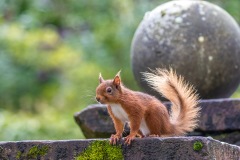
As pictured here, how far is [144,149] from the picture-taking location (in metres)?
4.06

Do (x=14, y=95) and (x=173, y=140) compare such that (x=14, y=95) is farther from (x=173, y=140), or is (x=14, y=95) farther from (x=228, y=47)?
(x=173, y=140)

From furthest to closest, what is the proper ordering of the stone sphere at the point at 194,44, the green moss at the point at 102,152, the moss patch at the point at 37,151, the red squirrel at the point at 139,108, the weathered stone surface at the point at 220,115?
the stone sphere at the point at 194,44 < the weathered stone surface at the point at 220,115 < the red squirrel at the point at 139,108 < the moss patch at the point at 37,151 < the green moss at the point at 102,152

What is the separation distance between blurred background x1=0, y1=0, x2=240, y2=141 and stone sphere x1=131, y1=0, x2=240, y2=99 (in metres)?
4.14

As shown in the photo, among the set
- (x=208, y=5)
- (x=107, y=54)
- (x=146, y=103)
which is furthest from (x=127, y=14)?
(x=146, y=103)

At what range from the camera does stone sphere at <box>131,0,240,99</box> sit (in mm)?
6191

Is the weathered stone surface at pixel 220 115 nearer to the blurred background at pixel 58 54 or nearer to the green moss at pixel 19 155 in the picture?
the green moss at pixel 19 155

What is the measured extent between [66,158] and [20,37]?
843 cm

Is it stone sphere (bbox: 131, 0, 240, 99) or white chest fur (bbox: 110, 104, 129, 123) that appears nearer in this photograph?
white chest fur (bbox: 110, 104, 129, 123)

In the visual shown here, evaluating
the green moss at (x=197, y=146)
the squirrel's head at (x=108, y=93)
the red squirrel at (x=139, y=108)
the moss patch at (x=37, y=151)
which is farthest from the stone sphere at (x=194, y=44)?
the green moss at (x=197, y=146)

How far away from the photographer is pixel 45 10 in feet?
46.1

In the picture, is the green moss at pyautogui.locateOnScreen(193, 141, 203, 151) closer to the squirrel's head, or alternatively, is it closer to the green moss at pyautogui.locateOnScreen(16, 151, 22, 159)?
the squirrel's head

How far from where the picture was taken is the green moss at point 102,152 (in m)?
4.10

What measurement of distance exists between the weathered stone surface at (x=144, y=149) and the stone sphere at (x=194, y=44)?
6.22ft

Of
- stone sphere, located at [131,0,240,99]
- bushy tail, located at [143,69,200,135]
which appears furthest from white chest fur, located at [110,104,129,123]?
stone sphere, located at [131,0,240,99]
